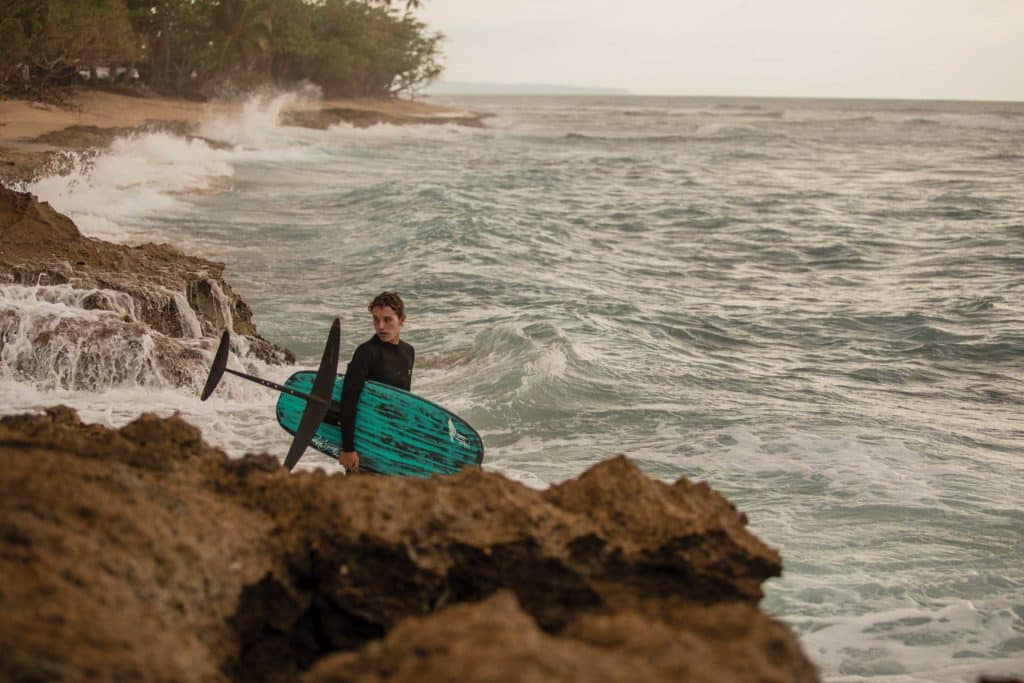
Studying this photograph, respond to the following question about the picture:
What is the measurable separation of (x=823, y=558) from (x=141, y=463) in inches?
166

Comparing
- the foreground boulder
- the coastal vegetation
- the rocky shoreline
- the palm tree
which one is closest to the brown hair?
the foreground boulder

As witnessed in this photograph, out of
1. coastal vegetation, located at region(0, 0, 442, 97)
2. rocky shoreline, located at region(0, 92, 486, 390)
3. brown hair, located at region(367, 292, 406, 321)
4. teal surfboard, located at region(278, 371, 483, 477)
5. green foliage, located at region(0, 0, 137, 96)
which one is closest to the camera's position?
brown hair, located at region(367, 292, 406, 321)

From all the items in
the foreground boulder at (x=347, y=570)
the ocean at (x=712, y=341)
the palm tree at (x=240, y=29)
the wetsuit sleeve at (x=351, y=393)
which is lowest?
the ocean at (x=712, y=341)

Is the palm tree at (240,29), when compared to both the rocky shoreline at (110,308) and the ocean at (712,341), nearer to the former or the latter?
the ocean at (712,341)

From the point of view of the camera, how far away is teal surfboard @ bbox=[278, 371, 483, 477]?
5.78 meters

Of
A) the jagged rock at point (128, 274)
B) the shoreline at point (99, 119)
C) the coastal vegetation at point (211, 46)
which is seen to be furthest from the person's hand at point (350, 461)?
the coastal vegetation at point (211, 46)

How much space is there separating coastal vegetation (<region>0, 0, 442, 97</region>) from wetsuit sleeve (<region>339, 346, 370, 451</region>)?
24330mm

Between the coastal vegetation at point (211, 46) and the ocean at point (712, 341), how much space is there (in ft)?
14.5

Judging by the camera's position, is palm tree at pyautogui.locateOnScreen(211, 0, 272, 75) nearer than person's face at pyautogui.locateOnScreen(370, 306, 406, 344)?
No

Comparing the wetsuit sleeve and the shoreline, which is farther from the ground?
the shoreline

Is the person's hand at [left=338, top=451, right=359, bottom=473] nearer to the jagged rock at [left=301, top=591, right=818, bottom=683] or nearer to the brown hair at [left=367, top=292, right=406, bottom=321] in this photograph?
the brown hair at [left=367, top=292, right=406, bottom=321]

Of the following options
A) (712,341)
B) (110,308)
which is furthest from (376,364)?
(712,341)

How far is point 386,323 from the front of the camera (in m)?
5.70

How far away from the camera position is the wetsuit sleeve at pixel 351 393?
563 cm
